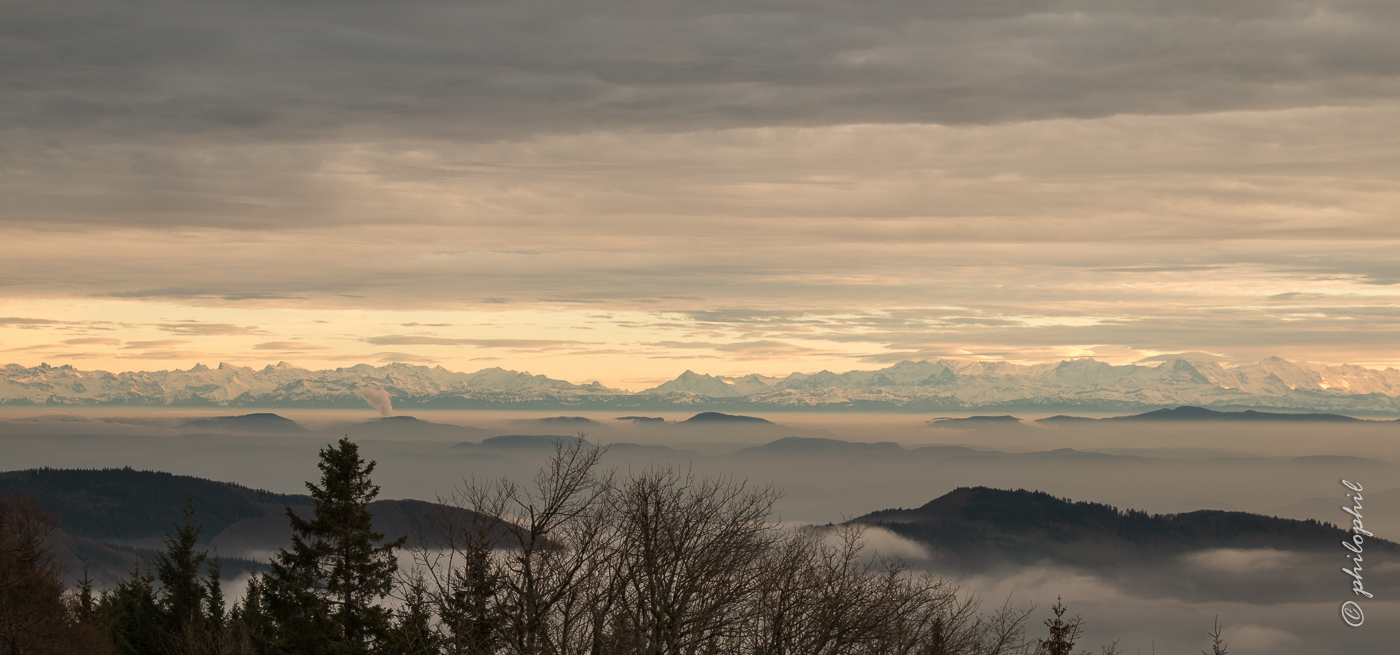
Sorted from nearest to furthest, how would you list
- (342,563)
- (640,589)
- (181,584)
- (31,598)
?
(640,589), (342,563), (31,598), (181,584)

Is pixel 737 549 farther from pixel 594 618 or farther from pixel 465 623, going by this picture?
pixel 465 623

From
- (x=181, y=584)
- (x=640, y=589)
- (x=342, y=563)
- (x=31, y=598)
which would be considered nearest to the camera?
(x=640, y=589)

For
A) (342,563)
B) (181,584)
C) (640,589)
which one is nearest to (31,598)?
(181,584)

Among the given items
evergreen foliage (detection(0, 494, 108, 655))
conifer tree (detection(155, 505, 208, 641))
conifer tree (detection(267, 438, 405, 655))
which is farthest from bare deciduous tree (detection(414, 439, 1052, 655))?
conifer tree (detection(155, 505, 208, 641))

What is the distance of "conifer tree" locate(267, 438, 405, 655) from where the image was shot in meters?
32.1

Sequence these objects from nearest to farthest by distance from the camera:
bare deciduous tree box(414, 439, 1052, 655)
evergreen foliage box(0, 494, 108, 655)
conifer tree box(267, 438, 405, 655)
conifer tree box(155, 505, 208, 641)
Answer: bare deciduous tree box(414, 439, 1052, 655), conifer tree box(267, 438, 405, 655), evergreen foliage box(0, 494, 108, 655), conifer tree box(155, 505, 208, 641)

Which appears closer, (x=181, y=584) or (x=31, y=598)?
(x=31, y=598)

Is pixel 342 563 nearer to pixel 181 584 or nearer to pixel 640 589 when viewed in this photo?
pixel 640 589

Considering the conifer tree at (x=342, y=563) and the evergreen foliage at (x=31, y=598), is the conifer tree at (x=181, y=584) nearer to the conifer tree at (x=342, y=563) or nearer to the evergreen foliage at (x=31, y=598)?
the evergreen foliage at (x=31, y=598)

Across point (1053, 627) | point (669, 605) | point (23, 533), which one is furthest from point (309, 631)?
point (1053, 627)

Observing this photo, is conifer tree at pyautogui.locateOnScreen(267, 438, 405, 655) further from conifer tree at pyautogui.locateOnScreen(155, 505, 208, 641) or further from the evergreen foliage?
conifer tree at pyautogui.locateOnScreen(155, 505, 208, 641)

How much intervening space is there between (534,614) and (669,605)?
2778 mm

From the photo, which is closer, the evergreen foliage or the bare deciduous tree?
the bare deciduous tree

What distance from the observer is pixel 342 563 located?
32312 mm
